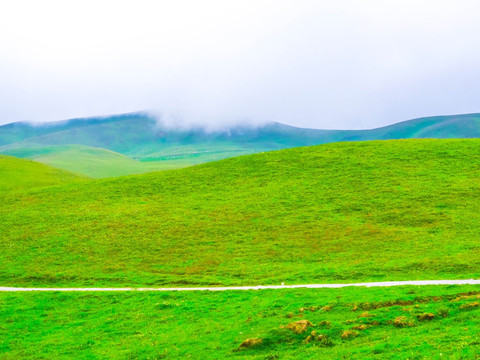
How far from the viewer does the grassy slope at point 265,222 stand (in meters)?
38.2

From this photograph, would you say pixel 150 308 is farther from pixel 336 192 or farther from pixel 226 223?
pixel 336 192

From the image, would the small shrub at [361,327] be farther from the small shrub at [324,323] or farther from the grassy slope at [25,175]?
the grassy slope at [25,175]

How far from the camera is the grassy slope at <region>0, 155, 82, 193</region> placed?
303ft

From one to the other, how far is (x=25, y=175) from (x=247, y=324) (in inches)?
3670

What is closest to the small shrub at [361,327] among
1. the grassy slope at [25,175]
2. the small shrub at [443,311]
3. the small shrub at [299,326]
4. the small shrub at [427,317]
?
the small shrub at [299,326]

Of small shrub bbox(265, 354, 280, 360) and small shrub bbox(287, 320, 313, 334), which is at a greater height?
small shrub bbox(287, 320, 313, 334)

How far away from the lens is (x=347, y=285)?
3016cm

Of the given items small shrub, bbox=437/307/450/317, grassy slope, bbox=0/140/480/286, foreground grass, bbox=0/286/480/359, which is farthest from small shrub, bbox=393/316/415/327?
grassy slope, bbox=0/140/480/286

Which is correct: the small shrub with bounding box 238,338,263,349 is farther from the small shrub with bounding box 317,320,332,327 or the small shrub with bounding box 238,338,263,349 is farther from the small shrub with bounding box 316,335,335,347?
the small shrub with bounding box 317,320,332,327

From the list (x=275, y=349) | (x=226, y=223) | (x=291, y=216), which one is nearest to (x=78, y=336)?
(x=275, y=349)

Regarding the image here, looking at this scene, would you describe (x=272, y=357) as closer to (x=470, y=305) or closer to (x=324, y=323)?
(x=324, y=323)

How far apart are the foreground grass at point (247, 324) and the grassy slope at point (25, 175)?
2610 inches

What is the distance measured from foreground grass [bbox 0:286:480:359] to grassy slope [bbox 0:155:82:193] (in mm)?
66288

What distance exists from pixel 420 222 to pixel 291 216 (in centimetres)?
1442
